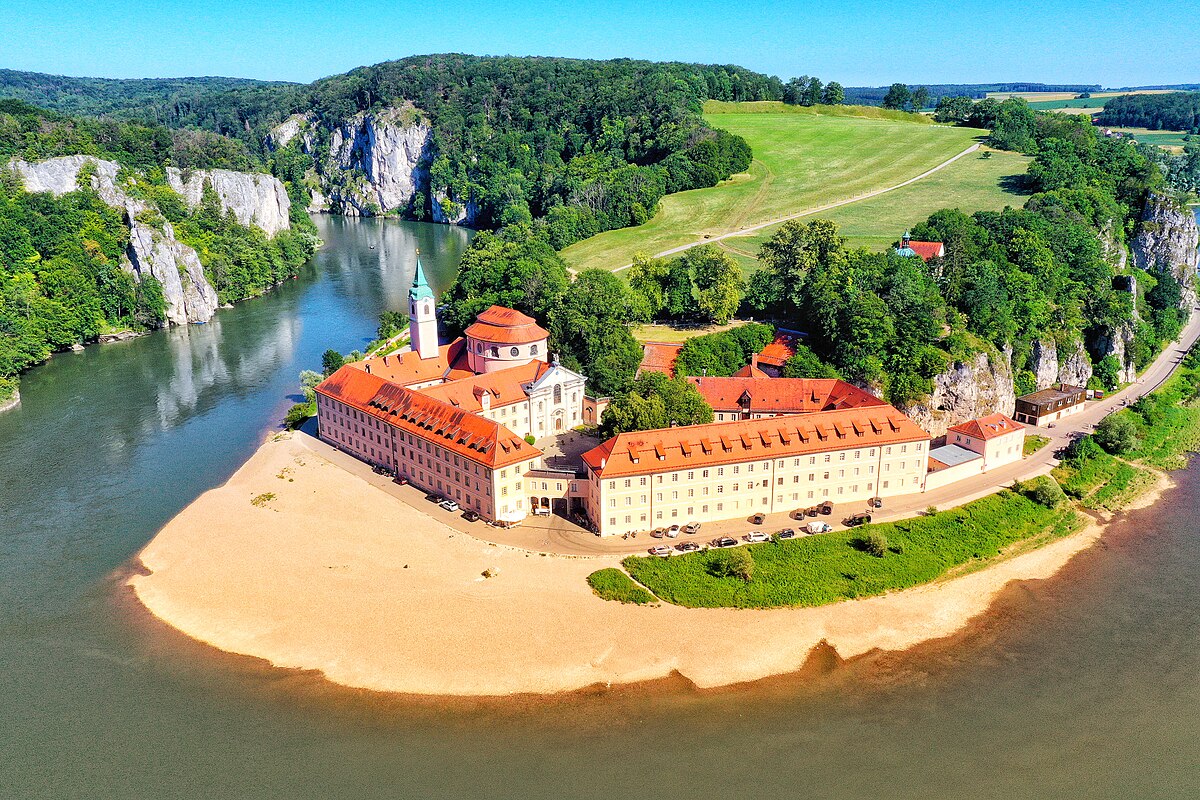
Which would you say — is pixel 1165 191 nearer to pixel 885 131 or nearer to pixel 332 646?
pixel 885 131

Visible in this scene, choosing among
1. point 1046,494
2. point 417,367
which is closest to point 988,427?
point 1046,494

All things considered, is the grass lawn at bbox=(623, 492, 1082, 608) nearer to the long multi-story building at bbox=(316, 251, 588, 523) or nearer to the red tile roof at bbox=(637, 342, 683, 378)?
the long multi-story building at bbox=(316, 251, 588, 523)

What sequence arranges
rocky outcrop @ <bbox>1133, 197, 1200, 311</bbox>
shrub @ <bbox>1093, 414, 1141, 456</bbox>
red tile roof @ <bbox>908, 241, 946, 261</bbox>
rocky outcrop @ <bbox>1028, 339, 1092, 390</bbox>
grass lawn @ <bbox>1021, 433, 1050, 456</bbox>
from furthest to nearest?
rocky outcrop @ <bbox>1133, 197, 1200, 311</bbox> → red tile roof @ <bbox>908, 241, 946, 261</bbox> → rocky outcrop @ <bbox>1028, 339, 1092, 390</bbox> → shrub @ <bbox>1093, 414, 1141, 456</bbox> → grass lawn @ <bbox>1021, 433, 1050, 456</bbox>

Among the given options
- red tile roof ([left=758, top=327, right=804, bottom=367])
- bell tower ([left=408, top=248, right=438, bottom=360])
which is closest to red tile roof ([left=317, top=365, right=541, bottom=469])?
bell tower ([left=408, top=248, right=438, bottom=360])

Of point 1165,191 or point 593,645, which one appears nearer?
point 593,645

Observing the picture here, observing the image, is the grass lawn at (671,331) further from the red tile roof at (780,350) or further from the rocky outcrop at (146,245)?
the rocky outcrop at (146,245)

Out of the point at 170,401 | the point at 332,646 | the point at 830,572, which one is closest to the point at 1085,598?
the point at 830,572
